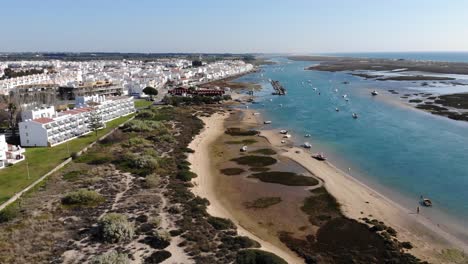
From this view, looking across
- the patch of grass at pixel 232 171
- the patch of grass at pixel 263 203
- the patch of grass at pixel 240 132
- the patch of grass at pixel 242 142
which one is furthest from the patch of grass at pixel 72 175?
the patch of grass at pixel 240 132

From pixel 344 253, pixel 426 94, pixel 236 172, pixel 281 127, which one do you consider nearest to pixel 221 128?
pixel 281 127

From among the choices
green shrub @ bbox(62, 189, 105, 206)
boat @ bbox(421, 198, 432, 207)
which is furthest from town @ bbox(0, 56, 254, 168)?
boat @ bbox(421, 198, 432, 207)

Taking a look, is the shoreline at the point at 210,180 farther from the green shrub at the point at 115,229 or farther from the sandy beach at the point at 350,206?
the green shrub at the point at 115,229

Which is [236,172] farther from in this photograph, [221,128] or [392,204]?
[221,128]

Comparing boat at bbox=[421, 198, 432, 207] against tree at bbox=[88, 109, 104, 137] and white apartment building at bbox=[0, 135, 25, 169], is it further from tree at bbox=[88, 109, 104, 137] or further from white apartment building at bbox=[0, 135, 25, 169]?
tree at bbox=[88, 109, 104, 137]

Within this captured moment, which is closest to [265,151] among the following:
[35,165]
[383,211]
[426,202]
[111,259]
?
[383,211]
